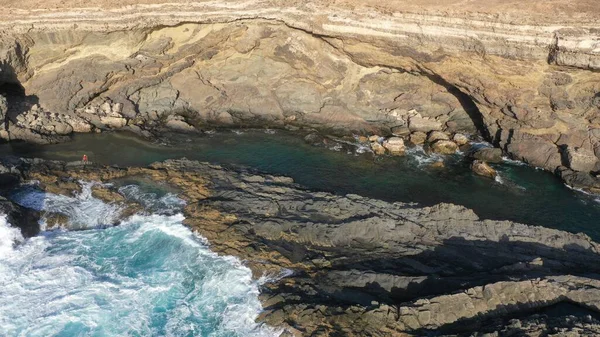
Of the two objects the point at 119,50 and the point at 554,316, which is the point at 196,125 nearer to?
the point at 119,50

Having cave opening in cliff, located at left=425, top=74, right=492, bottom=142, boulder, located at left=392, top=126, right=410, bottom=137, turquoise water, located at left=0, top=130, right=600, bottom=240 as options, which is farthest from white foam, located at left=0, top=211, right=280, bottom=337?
cave opening in cliff, located at left=425, top=74, right=492, bottom=142

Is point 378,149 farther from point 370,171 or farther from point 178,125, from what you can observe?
point 178,125

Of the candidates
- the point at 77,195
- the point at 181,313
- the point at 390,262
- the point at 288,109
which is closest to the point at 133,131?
the point at 77,195

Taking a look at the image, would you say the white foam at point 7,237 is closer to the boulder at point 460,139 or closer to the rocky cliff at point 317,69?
the rocky cliff at point 317,69

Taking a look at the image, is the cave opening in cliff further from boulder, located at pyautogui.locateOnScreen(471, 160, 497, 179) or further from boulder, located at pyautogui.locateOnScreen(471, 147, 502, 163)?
boulder, located at pyautogui.locateOnScreen(471, 160, 497, 179)

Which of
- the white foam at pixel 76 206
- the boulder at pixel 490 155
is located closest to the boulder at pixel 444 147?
the boulder at pixel 490 155

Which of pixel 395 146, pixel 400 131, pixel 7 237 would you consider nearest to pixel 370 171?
pixel 395 146
